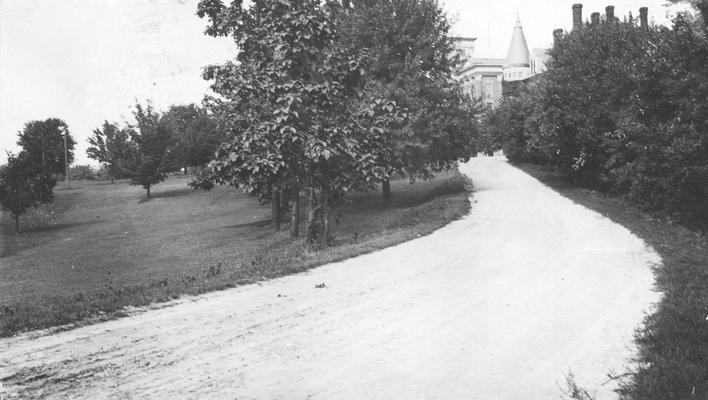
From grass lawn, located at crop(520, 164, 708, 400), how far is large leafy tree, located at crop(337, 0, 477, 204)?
1245 cm

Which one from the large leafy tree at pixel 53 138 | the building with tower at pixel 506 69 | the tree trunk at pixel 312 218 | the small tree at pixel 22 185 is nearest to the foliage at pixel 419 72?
the tree trunk at pixel 312 218

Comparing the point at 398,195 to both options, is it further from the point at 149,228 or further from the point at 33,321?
the point at 33,321

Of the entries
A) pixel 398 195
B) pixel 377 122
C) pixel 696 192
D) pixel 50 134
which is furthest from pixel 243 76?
pixel 50 134

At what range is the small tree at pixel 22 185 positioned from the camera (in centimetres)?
3131

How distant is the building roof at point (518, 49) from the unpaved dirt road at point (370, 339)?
9517 centimetres

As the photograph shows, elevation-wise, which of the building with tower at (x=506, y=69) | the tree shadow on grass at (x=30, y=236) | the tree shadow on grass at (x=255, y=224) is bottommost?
the tree shadow on grass at (x=30, y=236)

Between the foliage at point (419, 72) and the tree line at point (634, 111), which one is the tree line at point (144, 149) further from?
the tree line at point (634, 111)

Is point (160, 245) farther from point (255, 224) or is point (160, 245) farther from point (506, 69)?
point (506, 69)

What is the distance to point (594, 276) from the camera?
9.92 m

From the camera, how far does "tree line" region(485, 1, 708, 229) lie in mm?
18359

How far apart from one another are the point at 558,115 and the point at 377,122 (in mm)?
14846

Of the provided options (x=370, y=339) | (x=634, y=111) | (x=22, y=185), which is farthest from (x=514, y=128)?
(x=370, y=339)

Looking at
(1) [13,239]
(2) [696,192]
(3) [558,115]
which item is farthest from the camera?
(1) [13,239]

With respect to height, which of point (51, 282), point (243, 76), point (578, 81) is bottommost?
point (51, 282)
